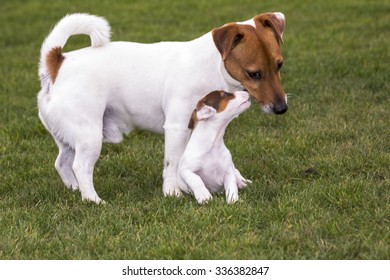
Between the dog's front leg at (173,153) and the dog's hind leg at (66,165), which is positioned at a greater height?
Answer: the dog's front leg at (173,153)

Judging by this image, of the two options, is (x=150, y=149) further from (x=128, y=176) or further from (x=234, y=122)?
(x=234, y=122)

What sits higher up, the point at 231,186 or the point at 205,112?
the point at 205,112

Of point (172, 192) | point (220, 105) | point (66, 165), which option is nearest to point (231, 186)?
point (172, 192)

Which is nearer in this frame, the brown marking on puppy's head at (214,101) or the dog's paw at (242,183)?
the brown marking on puppy's head at (214,101)

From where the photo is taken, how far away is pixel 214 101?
5.99 meters

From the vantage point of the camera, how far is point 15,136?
27.2 feet

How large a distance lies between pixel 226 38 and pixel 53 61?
142cm

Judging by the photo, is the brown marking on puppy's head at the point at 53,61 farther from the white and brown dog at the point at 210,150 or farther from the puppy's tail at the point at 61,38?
the white and brown dog at the point at 210,150

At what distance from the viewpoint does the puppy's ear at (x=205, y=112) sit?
5.89m

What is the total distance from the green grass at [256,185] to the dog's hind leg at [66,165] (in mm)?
120
